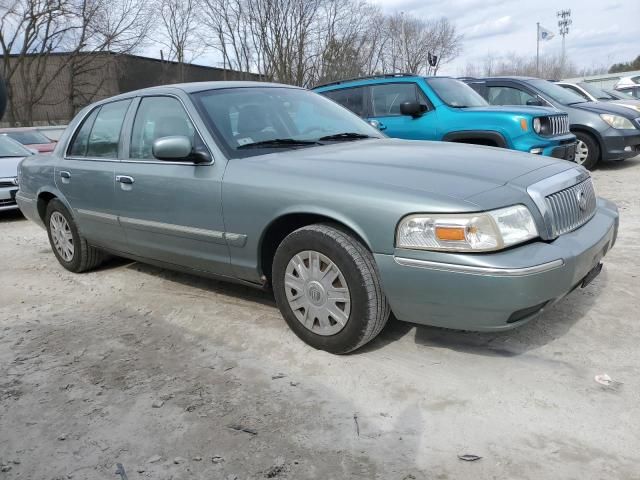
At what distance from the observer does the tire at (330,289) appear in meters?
2.90

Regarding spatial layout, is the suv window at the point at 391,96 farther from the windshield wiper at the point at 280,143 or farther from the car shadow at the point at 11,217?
the car shadow at the point at 11,217

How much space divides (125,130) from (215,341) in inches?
72.7

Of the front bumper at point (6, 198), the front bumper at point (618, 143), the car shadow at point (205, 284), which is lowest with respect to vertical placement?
the car shadow at point (205, 284)

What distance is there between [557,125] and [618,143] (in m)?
1.97

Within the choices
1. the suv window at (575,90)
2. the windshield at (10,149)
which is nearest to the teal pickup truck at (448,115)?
the suv window at (575,90)

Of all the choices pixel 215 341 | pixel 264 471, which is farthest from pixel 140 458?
pixel 215 341

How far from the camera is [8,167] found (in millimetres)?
8617

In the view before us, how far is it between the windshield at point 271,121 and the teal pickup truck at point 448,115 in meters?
3.16

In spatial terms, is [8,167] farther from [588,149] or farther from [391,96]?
[588,149]

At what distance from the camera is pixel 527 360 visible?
2.99m

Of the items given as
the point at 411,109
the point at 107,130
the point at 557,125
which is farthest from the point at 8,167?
the point at 557,125

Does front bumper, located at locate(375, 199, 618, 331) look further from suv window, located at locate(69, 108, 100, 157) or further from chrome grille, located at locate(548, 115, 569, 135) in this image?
chrome grille, located at locate(548, 115, 569, 135)

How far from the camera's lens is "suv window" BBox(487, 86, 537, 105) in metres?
9.59

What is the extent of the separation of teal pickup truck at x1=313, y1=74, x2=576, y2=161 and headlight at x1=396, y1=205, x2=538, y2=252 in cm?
458
